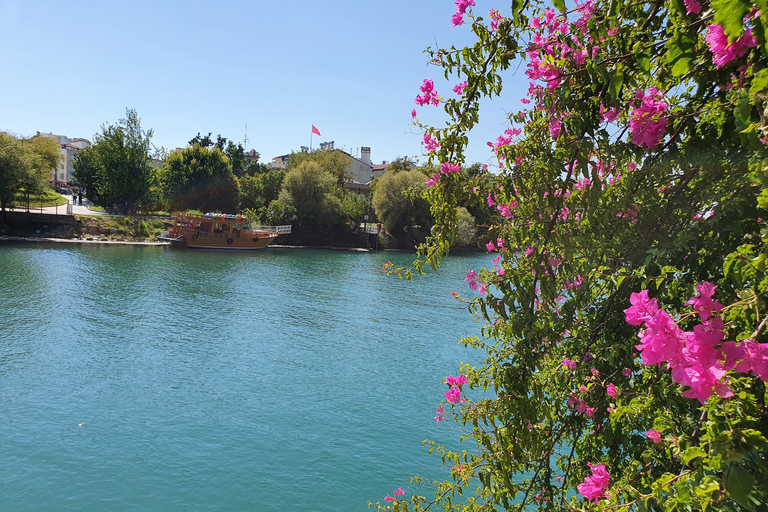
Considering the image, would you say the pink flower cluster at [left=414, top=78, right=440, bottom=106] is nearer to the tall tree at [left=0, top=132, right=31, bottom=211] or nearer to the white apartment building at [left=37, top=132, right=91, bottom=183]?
the tall tree at [left=0, top=132, right=31, bottom=211]

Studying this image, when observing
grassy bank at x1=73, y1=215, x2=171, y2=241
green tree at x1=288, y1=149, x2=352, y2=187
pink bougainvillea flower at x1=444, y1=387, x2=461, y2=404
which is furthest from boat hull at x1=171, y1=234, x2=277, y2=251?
pink bougainvillea flower at x1=444, y1=387, x2=461, y2=404

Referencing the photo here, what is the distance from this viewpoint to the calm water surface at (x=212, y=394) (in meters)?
9.35

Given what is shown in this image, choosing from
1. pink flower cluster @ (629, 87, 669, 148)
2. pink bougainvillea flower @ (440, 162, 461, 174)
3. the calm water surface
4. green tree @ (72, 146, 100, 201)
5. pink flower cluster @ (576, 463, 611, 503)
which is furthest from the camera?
Result: green tree @ (72, 146, 100, 201)

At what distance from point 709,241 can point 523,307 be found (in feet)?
3.35

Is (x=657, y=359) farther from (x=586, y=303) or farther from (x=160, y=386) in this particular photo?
(x=160, y=386)

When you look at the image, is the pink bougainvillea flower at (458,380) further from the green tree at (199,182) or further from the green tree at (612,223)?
the green tree at (199,182)

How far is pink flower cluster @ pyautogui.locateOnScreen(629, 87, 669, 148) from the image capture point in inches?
109

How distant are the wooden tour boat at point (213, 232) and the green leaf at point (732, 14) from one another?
152ft

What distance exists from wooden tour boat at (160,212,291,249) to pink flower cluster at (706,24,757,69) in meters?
45.9

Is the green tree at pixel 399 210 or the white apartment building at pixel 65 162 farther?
the white apartment building at pixel 65 162

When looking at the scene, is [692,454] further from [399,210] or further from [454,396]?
[399,210]

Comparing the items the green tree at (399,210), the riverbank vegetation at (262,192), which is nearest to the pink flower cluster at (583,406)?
the riverbank vegetation at (262,192)

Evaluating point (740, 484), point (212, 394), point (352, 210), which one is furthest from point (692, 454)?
point (352, 210)

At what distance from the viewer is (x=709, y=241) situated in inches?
106
